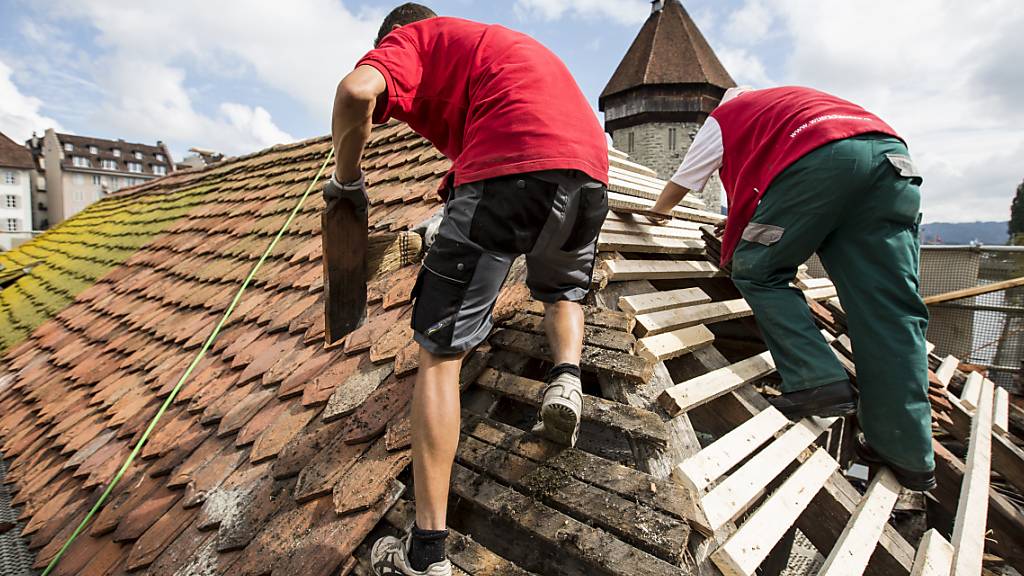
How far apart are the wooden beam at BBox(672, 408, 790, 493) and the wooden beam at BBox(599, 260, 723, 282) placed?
0.79 meters

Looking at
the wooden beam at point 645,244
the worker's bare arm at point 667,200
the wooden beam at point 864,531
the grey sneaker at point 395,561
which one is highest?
the worker's bare arm at point 667,200

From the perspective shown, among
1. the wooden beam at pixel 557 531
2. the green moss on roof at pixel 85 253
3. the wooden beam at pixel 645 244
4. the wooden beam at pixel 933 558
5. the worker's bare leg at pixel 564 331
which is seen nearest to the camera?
the wooden beam at pixel 557 531

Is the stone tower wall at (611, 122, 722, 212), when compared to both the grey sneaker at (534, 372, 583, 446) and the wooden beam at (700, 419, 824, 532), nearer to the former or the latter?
the wooden beam at (700, 419, 824, 532)

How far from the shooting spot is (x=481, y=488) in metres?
1.51

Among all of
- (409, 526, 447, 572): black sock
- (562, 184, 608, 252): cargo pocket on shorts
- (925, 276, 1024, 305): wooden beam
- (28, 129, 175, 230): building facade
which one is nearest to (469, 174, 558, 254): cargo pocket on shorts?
(562, 184, 608, 252): cargo pocket on shorts

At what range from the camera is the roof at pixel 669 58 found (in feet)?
81.9

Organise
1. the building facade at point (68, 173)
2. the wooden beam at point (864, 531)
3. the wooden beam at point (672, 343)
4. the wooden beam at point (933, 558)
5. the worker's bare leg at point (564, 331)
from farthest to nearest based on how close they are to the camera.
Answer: the building facade at point (68, 173)
the wooden beam at point (672, 343)
the worker's bare leg at point (564, 331)
the wooden beam at point (933, 558)
the wooden beam at point (864, 531)

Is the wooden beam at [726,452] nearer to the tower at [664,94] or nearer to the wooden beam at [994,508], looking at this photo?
the wooden beam at [994,508]

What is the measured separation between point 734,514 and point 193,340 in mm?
3124

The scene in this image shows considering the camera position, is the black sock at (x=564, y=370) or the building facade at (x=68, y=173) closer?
the black sock at (x=564, y=370)

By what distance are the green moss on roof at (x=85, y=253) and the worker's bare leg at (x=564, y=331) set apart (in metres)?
5.52

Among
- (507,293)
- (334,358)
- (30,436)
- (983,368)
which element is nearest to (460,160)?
(507,293)

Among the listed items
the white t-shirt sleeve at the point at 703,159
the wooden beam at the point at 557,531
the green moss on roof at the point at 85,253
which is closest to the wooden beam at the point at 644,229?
the white t-shirt sleeve at the point at 703,159

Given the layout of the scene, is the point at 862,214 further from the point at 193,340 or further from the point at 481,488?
the point at 193,340
